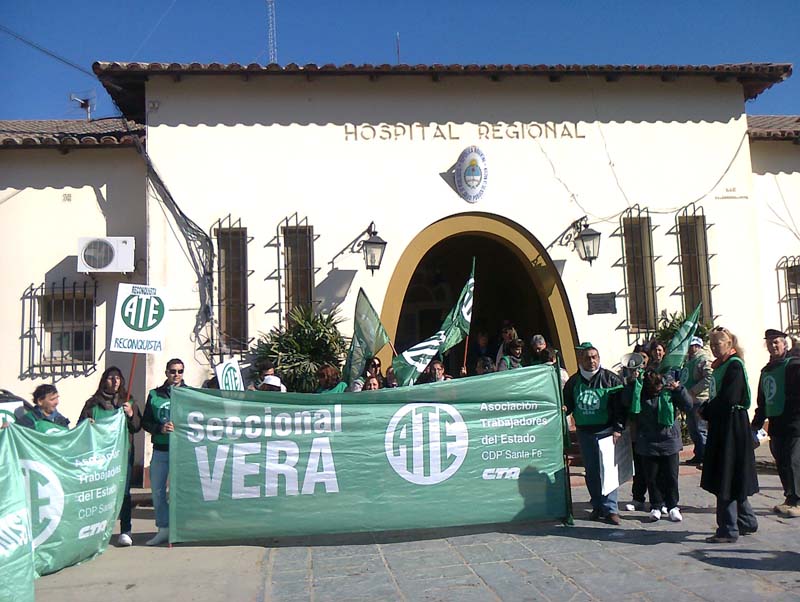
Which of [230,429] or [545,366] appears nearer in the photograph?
[230,429]

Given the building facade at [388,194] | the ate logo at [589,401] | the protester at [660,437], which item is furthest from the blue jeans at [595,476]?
the building facade at [388,194]

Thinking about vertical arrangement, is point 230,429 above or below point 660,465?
above

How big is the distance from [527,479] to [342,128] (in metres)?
6.35

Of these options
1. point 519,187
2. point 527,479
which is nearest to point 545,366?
point 527,479

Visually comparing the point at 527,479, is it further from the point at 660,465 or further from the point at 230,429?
the point at 230,429

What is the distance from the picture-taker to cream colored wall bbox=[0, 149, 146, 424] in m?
10.3

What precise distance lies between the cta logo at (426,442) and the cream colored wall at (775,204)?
7.70m

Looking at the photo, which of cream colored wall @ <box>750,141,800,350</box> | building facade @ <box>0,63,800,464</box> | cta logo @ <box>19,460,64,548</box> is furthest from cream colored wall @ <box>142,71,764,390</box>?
cta logo @ <box>19,460,64,548</box>

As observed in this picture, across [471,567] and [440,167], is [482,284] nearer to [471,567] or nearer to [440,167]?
[440,167]

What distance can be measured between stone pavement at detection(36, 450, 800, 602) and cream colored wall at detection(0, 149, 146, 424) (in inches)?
187

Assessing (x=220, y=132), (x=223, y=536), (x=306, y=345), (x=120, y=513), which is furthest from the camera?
(x=220, y=132)

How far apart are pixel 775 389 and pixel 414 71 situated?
6.76m

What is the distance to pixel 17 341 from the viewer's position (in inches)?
403

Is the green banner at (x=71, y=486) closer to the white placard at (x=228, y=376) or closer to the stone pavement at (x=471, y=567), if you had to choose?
the stone pavement at (x=471, y=567)
